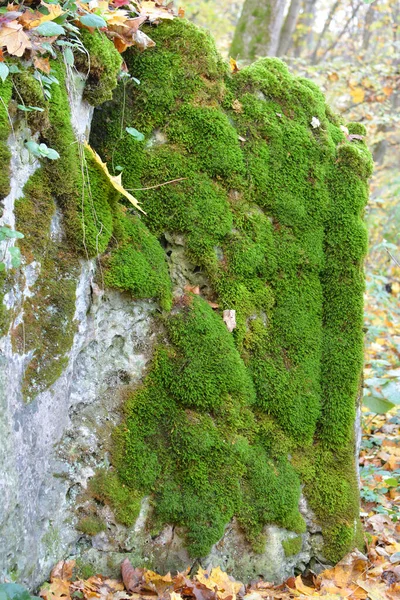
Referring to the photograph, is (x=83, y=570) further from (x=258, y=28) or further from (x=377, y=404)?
(x=258, y=28)

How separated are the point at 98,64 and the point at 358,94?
9477 mm

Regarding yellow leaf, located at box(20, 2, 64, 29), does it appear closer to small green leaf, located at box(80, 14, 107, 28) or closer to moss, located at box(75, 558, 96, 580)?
small green leaf, located at box(80, 14, 107, 28)

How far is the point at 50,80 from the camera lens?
2777mm

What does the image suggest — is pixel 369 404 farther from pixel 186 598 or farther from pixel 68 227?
pixel 68 227

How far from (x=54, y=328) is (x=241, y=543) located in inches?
74.1

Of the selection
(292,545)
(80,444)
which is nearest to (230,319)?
(80,444)

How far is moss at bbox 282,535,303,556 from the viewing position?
3557 mm

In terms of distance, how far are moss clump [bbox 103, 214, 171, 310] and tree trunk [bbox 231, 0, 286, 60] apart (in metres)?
7.49

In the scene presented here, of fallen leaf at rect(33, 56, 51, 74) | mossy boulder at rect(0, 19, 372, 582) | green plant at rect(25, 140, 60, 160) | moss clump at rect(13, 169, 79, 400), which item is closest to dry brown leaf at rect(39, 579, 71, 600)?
mossy boulder at rect(0, 19, 372, 582)

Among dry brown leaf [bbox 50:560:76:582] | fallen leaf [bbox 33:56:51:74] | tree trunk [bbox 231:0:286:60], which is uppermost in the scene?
tree trunk [bbox 231:0:286:60]

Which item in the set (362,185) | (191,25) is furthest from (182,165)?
(362,185)

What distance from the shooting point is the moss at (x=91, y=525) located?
305 centimetres

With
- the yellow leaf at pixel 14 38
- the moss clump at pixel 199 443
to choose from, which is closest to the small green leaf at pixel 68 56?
the yellow leaf at pixel 14 38

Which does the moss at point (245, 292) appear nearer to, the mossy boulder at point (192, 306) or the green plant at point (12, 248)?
the mossy boulder at point (192, 306)
